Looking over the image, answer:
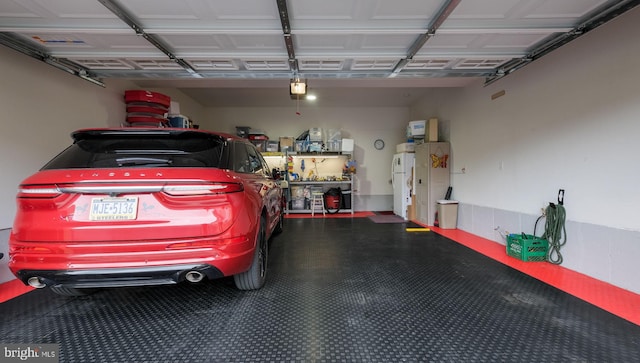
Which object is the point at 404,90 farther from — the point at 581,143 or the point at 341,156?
the point at 581,143

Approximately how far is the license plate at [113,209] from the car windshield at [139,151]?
0.93 ft

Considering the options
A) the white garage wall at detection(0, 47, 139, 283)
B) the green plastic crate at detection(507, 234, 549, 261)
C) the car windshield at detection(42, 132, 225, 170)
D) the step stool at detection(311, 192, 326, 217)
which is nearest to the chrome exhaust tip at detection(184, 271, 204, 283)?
the car windshield at detection(42, 132, 225, 170)

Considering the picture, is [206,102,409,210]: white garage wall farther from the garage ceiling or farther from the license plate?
the license plate

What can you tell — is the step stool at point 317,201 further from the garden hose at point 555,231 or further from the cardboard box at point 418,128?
the garden hose at point 555,231

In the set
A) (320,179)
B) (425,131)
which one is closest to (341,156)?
(320,179)

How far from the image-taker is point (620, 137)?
95.7 inches

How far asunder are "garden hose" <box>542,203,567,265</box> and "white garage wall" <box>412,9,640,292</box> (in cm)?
7

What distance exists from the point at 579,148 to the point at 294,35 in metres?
3.36

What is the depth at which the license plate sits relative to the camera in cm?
153

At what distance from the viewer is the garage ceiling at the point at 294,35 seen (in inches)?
83.9

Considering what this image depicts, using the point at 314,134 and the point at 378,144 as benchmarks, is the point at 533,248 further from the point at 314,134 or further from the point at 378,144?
the point at 314,134

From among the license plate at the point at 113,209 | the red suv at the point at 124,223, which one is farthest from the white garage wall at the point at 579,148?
the license plate at the point at 113,209

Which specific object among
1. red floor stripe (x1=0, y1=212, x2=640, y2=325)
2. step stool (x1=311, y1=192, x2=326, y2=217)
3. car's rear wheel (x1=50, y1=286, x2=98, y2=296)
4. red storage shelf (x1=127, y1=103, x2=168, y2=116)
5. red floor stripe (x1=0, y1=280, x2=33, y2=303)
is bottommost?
red floor stripe (x1=0, y1=280, x2=33, y2=303)

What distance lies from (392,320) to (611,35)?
136 inches
